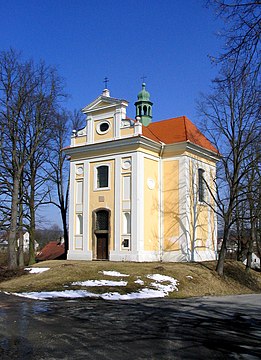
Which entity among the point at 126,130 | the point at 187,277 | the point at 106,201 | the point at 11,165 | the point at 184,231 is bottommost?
the point at 187,277

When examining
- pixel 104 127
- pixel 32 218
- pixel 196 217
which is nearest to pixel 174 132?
pixel 104 127

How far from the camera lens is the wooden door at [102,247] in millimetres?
29656

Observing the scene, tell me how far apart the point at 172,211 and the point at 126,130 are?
6463mm

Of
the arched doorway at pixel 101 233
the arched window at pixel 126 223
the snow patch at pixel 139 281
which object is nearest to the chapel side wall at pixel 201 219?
the arched window at pixel 126 223

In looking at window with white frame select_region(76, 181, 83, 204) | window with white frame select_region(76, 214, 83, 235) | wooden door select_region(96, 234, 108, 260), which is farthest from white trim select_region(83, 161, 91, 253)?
wooden door select_region(96, 234, 108, 260)

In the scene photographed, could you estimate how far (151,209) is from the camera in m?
29.7

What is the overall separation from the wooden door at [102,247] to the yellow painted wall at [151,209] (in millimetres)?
2861

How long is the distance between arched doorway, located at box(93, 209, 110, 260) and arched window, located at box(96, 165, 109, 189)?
1.86 m

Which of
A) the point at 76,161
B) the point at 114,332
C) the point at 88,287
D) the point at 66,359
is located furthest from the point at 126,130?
the point at 66,359

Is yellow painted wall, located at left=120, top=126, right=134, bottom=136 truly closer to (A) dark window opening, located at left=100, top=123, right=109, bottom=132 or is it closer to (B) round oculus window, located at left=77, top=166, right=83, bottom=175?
(A) dark window opening, located at left=100, top=123, right=109, bottom=132

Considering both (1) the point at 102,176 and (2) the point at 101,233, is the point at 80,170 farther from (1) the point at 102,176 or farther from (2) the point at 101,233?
(2) the point at 101,233

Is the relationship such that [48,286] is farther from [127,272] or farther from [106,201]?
[106,201]

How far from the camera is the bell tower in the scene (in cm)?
3856

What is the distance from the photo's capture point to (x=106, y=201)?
29953 mm
